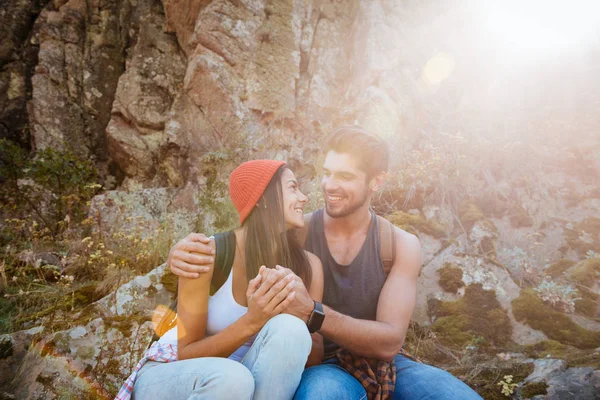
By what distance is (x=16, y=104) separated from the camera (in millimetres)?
8461

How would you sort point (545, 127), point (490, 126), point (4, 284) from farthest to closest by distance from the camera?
point (490, 126), point (545, 127), point (4, 284)

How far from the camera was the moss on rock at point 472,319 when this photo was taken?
316 centimetres

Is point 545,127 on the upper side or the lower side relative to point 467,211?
upper

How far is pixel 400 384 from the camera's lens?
197cm

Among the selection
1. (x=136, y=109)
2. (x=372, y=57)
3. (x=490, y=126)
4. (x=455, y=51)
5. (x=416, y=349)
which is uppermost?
(x=455, y=51)

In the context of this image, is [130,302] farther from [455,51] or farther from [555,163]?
[455,51]

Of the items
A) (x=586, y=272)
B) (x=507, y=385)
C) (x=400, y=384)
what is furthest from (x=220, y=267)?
(x=586, y=272)

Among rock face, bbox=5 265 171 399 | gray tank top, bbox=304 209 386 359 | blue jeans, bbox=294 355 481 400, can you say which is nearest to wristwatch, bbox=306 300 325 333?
blue jeans, bbox=294 355 481 400

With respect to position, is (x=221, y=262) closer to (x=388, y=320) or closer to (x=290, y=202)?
(x=290, y=202)

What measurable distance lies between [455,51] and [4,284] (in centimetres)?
1033

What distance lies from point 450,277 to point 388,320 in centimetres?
206

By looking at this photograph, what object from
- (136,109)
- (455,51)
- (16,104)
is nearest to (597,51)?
(455,51)

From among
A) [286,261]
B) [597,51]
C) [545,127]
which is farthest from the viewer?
[597,51]

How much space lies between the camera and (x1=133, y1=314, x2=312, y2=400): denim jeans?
1403 millimetres
